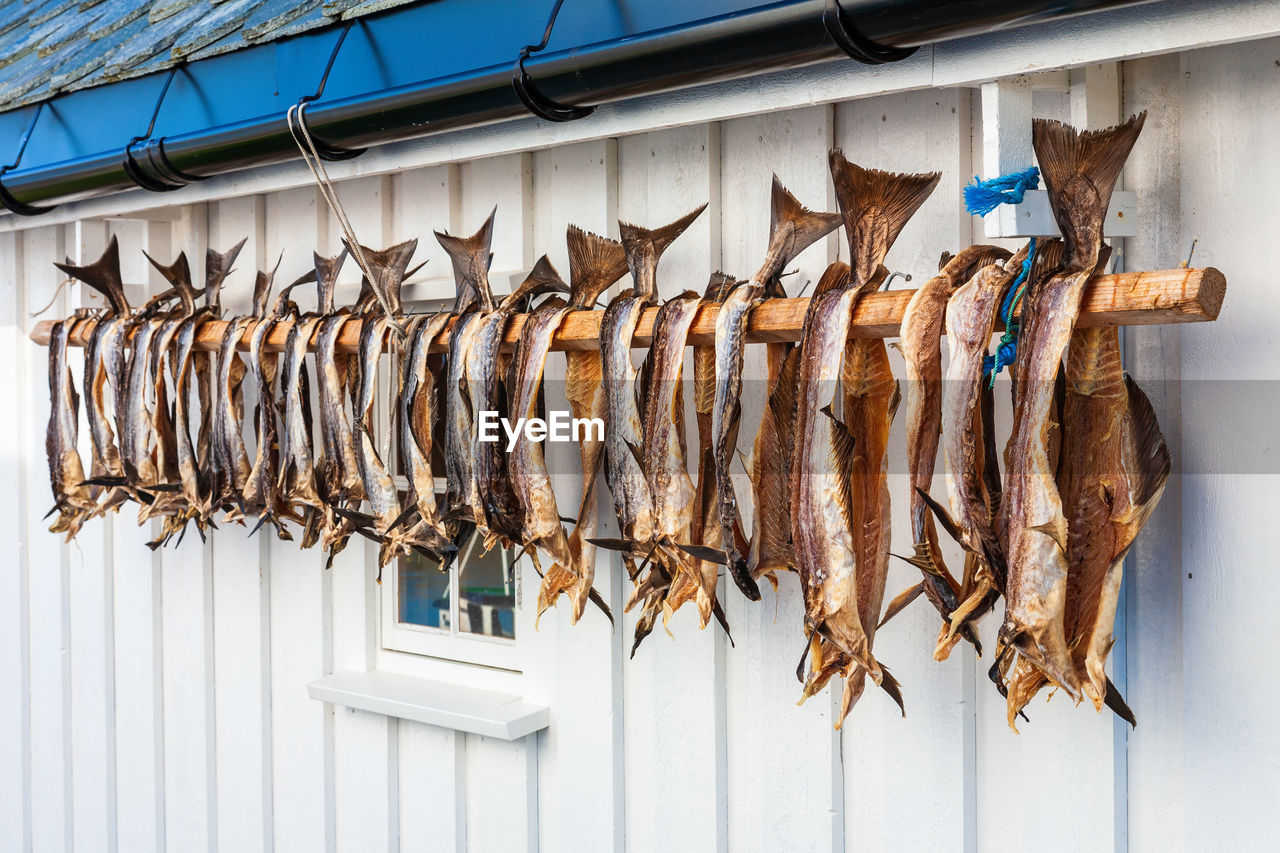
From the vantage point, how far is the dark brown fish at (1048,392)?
1.62 metres

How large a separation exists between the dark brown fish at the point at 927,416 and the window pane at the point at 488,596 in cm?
141

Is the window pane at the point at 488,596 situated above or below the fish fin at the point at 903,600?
below

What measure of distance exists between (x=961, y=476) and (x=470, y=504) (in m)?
1.12

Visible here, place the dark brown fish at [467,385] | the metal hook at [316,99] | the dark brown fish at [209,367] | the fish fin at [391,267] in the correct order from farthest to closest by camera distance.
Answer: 1. the dark brown fish at [209,367]
2. the fish fin at [391,267]
3. the metal hook at [316,99]
4. the dark brown fish at [467,385]

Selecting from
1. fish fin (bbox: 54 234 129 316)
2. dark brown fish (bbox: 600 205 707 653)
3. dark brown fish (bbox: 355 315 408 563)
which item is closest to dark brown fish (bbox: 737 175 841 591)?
dark brown fish (bbox: 600 205 707 653)

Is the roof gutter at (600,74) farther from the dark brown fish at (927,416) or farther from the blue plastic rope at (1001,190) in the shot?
the dark brown fish at (927,416)

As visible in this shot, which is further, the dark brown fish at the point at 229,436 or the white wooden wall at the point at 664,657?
the dark brown fish at the point at 229,436

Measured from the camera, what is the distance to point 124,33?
3.41m

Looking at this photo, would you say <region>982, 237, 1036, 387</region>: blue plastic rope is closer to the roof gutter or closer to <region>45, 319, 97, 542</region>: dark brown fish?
the roof gutter

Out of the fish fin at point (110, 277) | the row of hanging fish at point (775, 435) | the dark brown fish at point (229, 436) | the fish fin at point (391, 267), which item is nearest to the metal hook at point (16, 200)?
the fish fin at point (110, 277)

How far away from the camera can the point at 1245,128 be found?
176 centimetres

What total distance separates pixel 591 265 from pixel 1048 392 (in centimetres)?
105

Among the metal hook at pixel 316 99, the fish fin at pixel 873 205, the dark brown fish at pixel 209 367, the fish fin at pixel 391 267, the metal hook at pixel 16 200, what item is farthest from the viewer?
the metal hook at pixel 16 200

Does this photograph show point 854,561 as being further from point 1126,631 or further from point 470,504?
point 470,504
